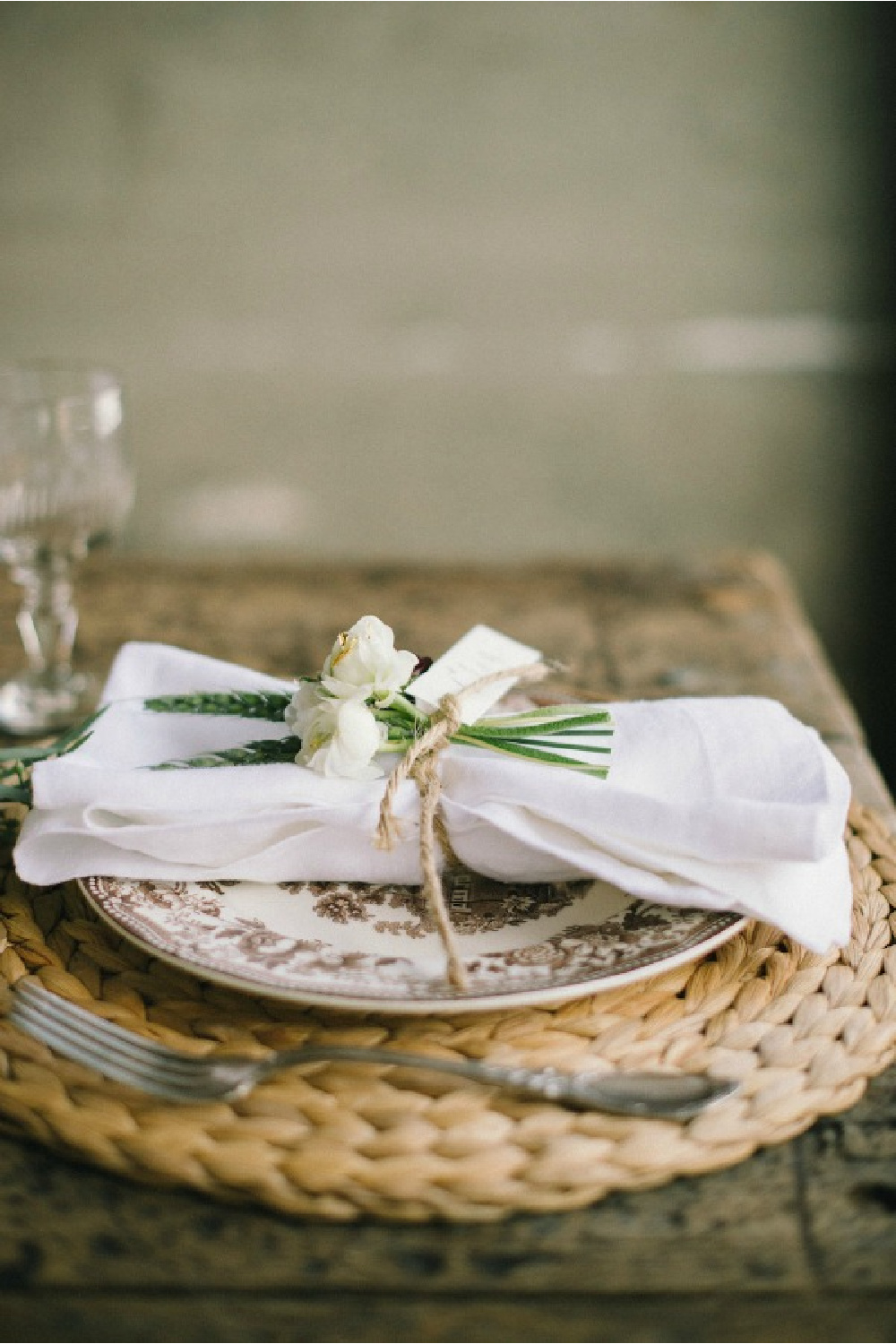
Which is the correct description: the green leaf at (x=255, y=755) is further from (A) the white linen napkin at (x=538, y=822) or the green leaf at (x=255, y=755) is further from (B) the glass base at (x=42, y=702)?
(B) the glass base at (x=42, y=702)

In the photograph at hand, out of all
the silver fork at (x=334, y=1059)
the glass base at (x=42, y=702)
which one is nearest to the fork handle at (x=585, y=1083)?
the silver fork at (x=334, y=1059)

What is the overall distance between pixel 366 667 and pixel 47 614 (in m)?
0.44

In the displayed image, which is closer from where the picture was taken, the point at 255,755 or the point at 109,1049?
the point at 109,1049

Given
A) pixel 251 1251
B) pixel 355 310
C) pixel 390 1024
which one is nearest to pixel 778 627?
pixel 390 1024

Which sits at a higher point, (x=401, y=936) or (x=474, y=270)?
(x=474, y=270)

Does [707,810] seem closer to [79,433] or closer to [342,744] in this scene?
[342,744]

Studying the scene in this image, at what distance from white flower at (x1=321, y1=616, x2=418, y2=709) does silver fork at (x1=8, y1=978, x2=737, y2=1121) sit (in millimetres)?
156

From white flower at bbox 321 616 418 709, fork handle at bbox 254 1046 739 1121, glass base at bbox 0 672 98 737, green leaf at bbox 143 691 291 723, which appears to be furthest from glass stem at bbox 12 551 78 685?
fork handle at bbox 254 1046 739 1121

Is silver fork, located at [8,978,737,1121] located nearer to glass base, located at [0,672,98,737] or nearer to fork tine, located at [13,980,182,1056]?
fork tine, located at [13,980,182,1056]

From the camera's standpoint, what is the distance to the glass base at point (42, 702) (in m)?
0.86

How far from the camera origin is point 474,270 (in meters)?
1.74

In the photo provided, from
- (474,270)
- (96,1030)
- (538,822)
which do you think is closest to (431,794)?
(538,822)

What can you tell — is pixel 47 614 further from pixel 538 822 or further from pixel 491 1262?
pixel 491 1262

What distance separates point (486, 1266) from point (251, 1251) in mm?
74
